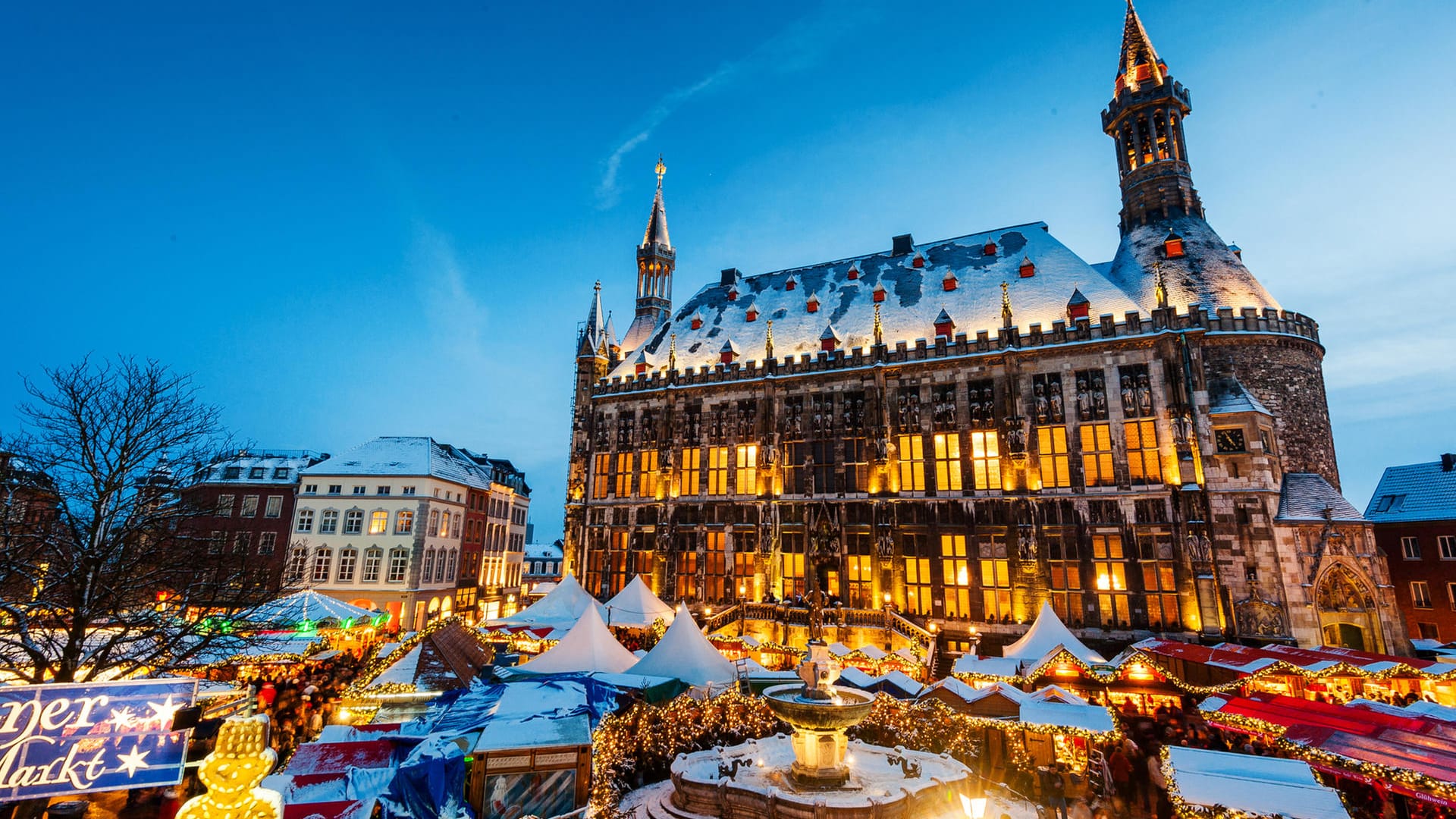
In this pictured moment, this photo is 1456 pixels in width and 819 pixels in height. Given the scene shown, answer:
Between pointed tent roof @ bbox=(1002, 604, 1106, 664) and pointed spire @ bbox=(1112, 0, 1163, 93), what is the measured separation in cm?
3098

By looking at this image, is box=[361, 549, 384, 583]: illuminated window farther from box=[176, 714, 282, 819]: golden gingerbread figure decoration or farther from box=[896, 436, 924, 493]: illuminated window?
box=[176, 714, 282, 819]: golden gingerbread figure decoration

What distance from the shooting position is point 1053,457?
29.5 meters

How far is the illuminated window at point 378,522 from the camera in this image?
1763 inches

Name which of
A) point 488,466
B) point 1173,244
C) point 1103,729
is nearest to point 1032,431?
point 1173,244

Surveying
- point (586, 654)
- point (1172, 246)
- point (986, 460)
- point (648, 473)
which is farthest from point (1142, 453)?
point (648, 473)

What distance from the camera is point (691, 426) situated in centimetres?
3788

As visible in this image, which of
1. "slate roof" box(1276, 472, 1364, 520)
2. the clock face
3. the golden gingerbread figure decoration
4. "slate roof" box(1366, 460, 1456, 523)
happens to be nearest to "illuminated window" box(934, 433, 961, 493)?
the clock face

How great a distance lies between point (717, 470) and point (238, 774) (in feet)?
111

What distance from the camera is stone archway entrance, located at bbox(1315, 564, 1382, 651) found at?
986 inches

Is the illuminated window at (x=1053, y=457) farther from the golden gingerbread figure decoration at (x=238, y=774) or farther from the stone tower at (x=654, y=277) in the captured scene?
the golden gingerbread figure decoration at (x=238, y=774)

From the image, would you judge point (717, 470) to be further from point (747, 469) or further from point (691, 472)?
point (747, 469)

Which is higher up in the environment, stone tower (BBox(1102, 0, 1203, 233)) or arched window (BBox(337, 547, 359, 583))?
stone tower (BBox(1102, 0, 1203, 233))

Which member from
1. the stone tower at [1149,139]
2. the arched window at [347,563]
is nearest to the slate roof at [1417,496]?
the stone tower at [1149,139]

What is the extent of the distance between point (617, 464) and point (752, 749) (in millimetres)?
25120
